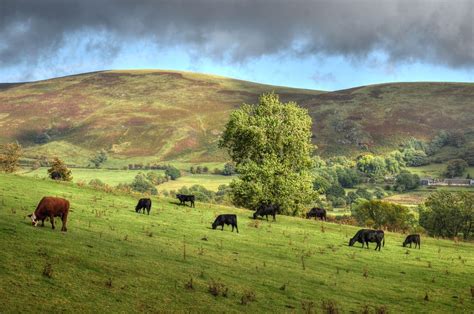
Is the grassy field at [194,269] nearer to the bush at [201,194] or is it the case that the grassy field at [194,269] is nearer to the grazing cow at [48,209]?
the grazing cow at [48,209]

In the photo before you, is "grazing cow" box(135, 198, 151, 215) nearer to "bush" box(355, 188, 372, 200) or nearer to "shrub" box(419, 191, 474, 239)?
"shrub" box(419, 191, 474, 239)

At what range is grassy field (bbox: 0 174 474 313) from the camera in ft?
55.1

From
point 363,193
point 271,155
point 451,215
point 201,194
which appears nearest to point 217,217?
point 271,155

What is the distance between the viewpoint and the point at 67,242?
22406 millimetres

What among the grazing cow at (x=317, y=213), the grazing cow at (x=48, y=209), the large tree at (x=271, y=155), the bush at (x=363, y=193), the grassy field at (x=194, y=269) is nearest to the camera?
the grassy field at (x=194, y=269)

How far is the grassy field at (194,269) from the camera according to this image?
1680 cm

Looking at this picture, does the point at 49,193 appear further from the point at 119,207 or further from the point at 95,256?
the point at 95,256

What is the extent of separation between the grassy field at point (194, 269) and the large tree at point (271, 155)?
20.4 m

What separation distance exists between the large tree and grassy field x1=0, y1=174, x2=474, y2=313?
66.8 feet

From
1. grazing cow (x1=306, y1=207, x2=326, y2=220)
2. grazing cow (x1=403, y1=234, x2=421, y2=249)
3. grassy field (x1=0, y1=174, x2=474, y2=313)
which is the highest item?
grazing cow (x1=306, y1=207, x2=326, y2=220)

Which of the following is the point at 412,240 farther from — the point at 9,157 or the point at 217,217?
the point at 9,157

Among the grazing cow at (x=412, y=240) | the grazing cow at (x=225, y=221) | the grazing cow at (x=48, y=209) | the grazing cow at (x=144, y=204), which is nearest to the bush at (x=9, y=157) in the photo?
the grazing cow at (x=144, y=204)

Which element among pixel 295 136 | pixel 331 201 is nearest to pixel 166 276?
pixel 295 136

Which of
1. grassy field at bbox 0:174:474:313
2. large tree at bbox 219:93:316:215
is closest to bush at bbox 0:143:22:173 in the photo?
large tree at bbox 219:93:316:215
